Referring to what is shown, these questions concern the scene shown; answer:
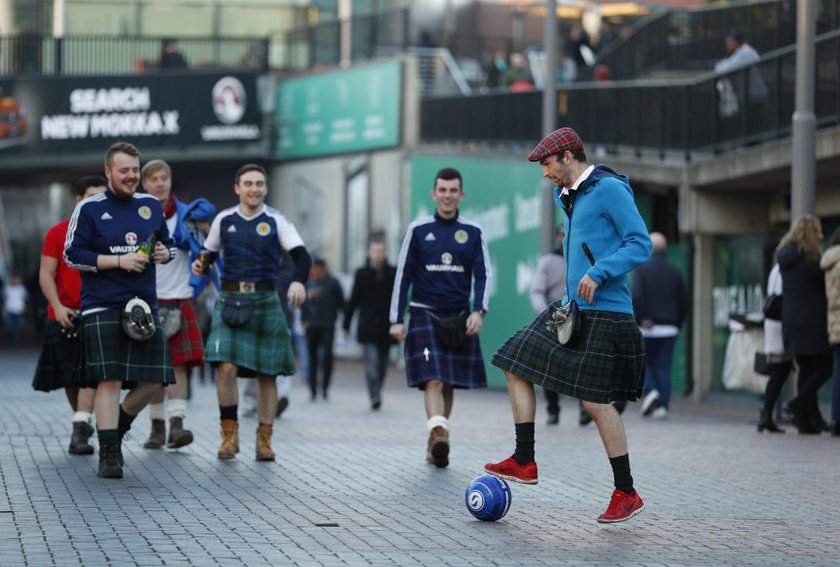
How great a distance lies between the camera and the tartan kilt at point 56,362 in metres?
11.2

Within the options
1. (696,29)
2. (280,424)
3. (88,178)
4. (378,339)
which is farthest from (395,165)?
(88,178)

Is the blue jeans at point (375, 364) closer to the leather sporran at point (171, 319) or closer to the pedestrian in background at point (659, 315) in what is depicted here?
the pedestrian in background at point (659, 315)

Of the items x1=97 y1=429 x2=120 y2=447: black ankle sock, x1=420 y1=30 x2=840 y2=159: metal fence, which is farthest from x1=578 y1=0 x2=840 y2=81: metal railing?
x1=97 y1=429 x2=120 y2=447: black ankle sock

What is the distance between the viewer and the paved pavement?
7344 mm

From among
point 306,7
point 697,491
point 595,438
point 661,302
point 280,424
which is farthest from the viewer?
point 306,7

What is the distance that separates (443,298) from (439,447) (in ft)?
3.45

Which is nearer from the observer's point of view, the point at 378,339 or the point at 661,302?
the point at 661,302

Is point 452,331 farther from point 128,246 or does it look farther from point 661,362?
point 661,362

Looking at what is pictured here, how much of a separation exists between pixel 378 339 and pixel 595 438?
5.21m

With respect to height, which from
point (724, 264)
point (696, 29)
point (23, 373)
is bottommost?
point (23, 373)

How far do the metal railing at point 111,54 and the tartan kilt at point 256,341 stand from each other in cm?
2502

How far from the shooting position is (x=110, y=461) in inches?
384

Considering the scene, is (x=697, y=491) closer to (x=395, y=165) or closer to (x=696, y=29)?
(x=696, y=29)

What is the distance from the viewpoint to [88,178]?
37.7 feet
